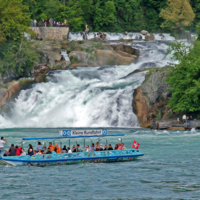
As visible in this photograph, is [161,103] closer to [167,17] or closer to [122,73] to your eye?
[122,73]

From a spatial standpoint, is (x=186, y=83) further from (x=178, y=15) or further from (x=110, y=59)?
(x=178, y=15)

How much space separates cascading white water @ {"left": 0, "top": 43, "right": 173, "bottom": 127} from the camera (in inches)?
2494

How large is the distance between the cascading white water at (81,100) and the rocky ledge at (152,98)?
110cm

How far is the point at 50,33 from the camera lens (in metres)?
90.3

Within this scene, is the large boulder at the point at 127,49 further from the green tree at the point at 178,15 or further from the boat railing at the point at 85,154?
the boat railing at the point at 85,154

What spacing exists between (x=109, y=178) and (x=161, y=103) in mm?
33810

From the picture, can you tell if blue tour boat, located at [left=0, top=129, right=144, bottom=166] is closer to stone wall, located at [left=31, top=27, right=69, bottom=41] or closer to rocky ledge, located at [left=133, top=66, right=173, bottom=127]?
rocky ledge, located at [left=133, top=66, right=173, bottom=127]

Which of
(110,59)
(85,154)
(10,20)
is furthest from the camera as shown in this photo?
(110,59)

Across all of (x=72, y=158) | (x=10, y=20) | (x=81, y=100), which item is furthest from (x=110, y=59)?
(x=72, y=158)

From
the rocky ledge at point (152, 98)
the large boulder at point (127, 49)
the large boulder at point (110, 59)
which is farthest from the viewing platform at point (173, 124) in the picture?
the large boulder at point (127, 49)

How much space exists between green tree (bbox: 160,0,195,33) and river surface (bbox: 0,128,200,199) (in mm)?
63520

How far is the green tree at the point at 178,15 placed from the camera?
101m

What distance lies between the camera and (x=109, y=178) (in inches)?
1220

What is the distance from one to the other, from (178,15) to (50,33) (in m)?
31.5
